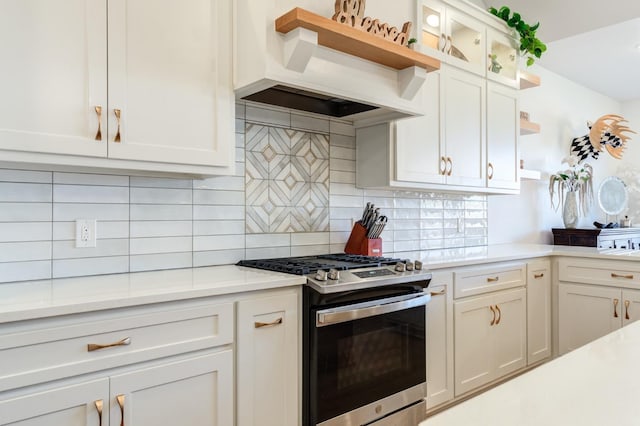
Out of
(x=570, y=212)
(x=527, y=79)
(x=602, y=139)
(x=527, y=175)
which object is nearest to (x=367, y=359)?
(x=527, y=175)

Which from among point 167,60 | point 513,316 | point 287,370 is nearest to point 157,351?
point 287,370

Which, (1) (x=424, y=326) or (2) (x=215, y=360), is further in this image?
(1) (x=424, y=326)

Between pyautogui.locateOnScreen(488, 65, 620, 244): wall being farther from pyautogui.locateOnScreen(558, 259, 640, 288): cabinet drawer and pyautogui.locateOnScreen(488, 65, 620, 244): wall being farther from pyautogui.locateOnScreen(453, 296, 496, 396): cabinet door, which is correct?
pyautogui.locateOnScreen(453, 296, 496, 396): cabinet door

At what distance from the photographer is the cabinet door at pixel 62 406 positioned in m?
1.20

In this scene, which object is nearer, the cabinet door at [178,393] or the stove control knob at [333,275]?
the cabinet door at [178,393]

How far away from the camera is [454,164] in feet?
9.58

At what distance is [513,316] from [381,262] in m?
1.32

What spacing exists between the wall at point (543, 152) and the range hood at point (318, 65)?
188cm

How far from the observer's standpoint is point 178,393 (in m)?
1.49

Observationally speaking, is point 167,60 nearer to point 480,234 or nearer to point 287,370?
point 287,370

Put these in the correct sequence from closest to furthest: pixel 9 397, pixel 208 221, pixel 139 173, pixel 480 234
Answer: pixel 9 397 < pixel 139 173 < pixel 208 221 < pixel 480 234

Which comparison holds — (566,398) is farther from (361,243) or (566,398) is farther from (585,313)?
(585,313)

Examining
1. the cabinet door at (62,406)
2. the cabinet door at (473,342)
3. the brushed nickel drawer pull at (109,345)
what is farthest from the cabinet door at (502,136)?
the cabinet door at (62,406)

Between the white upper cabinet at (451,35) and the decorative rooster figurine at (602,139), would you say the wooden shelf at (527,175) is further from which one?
the decorative rooster figurine at (602,139)
